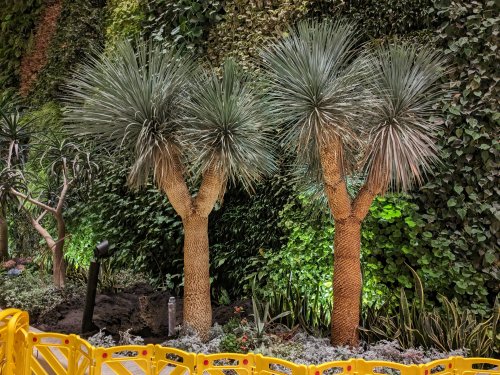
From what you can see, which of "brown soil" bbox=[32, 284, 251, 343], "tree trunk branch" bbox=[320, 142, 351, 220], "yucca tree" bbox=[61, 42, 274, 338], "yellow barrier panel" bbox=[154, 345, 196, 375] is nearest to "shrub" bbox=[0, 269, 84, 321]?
"brown soil" bbox=[32, 284, 251, 343]

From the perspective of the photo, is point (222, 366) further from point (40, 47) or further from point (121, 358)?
point (40, 47)

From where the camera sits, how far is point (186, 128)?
457cm

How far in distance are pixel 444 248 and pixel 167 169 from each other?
2.92 m

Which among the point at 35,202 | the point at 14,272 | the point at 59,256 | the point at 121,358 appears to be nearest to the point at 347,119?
the point at 121,358

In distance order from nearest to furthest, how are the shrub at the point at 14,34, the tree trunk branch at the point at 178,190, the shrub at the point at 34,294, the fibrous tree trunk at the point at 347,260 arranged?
1. the fibrous tree trunk at the point at 347,260
2. the tree trunk branch at the point at 178,190
3. the shrub at the point at 34,294
4. the shrub at the point at 14,34

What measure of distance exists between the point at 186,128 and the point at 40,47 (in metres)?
8.54

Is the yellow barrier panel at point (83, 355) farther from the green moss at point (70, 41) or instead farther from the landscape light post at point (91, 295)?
the green moss at point (70, 41)

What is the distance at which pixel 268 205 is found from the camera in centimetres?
678

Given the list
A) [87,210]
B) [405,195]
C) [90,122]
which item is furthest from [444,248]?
[87,210]

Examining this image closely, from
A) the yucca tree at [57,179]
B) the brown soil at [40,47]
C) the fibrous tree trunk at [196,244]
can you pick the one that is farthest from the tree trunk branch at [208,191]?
the brown soil at [40,47]

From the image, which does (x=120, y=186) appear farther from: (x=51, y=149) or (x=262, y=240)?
(x=262, y=240)

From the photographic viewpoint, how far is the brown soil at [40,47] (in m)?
11.4

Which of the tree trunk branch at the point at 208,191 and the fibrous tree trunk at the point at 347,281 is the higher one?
the tree trunk branch at the point at 208,191

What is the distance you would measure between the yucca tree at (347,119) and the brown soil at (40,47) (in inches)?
328
